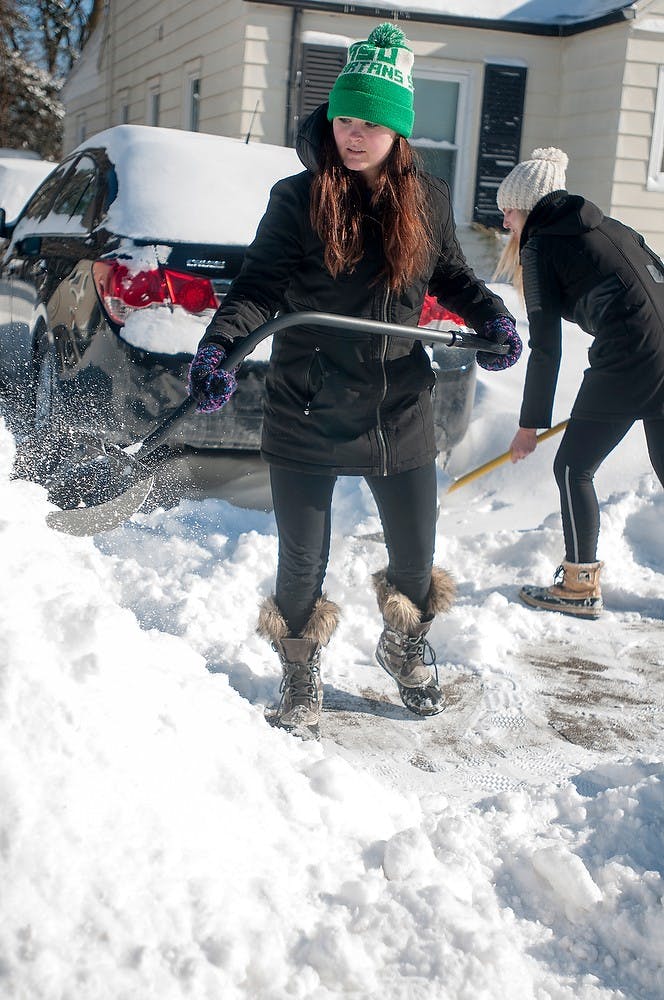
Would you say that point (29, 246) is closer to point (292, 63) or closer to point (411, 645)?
point (411, 645)

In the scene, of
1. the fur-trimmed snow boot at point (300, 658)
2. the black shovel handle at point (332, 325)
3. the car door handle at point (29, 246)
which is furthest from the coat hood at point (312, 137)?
the car door handle at point (29, 246)

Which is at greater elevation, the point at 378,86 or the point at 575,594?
the point at 378,86

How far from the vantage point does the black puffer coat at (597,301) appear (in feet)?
13.4

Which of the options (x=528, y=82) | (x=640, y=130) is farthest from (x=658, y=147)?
(x=528, y=82)

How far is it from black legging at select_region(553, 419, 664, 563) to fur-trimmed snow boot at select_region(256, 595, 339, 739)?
164cm

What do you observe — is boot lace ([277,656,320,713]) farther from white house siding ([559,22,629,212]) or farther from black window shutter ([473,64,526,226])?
black window shutter ([473,64,526,226])

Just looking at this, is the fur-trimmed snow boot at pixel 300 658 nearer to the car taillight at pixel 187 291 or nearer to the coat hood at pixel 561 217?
the car taillight at pixel 187 291

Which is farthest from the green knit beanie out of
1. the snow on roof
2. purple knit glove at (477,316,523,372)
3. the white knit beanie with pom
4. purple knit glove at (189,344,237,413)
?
the snow on roof

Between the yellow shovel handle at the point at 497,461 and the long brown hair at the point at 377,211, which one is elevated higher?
the long brown hair at the point at 377,211

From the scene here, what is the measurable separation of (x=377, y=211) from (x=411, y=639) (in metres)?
1.33

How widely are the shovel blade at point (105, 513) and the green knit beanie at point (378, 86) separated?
1631 mm

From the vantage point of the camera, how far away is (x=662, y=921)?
6.86 feet

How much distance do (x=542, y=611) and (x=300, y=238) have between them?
222 centimetres

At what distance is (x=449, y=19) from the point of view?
11.3 metres
